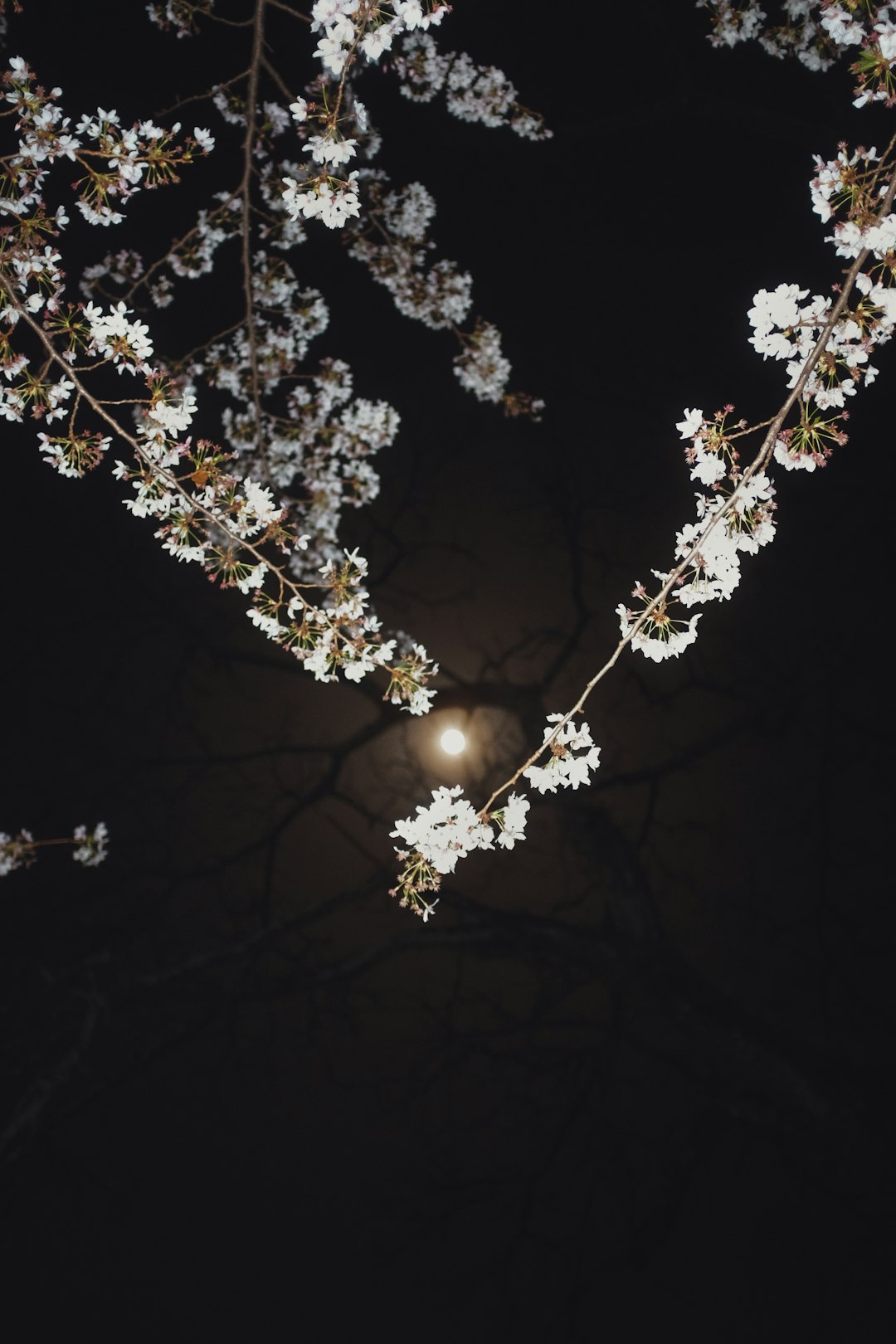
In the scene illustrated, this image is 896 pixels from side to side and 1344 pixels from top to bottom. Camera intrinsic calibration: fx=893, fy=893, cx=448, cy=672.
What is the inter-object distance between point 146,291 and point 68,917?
3.68 m

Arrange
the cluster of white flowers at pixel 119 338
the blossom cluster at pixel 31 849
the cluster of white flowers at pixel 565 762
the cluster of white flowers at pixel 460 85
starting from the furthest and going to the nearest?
1. the cluster of white flowers at pixel 460 85
2. the blossom cluster at pixel 31 849
3. the cluster of white flowers at pixel 119 338
4. the cluster of white flowers at pixel 565 762

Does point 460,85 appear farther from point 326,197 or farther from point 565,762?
point 565,762

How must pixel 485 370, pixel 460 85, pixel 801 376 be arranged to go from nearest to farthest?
pixel 801 376 → pixel 460 85 → pixel 485 370

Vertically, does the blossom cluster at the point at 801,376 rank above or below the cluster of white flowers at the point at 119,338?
below

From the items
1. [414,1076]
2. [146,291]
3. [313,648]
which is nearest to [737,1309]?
[414,1076]

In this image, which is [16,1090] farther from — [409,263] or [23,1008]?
[409,263]

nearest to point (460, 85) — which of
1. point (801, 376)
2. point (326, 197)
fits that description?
point (326, 197)

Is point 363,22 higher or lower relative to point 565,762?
higher

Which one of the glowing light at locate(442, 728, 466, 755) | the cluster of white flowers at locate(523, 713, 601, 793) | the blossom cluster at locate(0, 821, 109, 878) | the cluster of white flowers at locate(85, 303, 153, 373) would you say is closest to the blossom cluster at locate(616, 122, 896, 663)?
the cluster of white flowers at locate(523, 713, 601, 793)

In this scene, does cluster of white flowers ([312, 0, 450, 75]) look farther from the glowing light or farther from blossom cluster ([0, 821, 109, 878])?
the glowing light

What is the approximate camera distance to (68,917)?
5.52 meters

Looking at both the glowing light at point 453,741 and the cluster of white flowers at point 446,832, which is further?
the glowing light at point 453,741

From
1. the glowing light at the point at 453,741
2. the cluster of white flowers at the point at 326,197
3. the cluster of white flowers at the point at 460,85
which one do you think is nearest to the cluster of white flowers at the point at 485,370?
the cluster of white flowers at the point at 460,85

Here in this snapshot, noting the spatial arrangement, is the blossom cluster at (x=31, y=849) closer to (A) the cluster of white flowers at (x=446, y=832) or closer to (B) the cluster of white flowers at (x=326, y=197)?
(A) the cluster of white flowers at (x=446, y=832)
